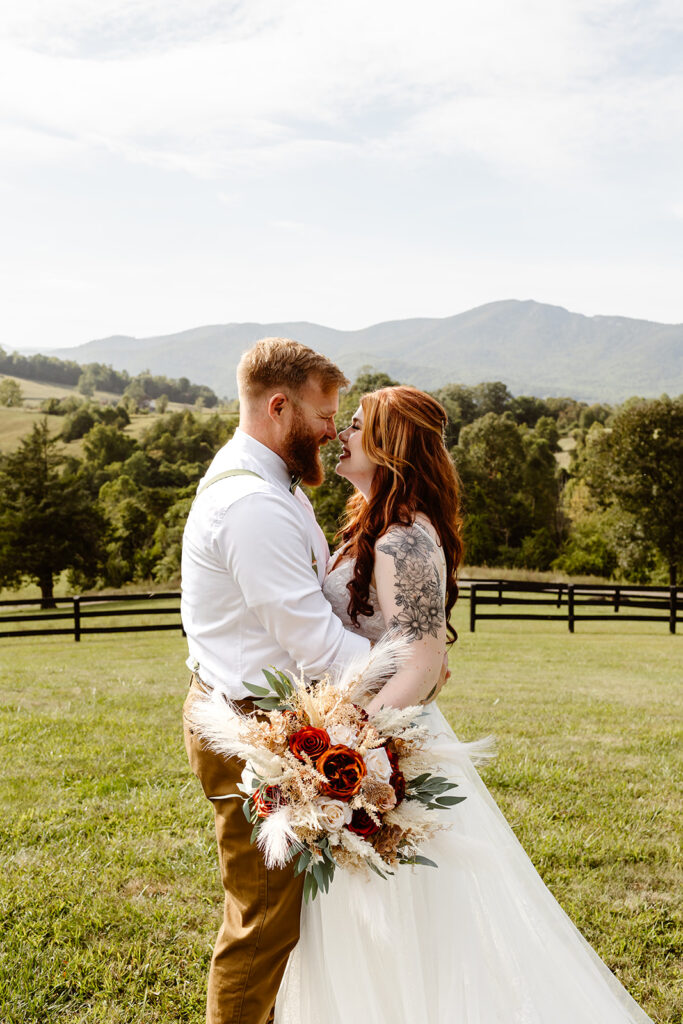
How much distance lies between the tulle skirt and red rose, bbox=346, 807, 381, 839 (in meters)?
0.39

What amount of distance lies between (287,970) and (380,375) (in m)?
49.1

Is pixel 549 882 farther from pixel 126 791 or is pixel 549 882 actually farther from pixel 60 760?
pixel 60 760

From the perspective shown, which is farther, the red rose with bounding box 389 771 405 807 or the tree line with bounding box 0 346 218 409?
the tree line with bounding box 0 346 218 409

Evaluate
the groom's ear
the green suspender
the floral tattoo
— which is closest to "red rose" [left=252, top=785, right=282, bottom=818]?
the floral tattoo

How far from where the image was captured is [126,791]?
6062mm

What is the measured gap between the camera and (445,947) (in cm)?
277

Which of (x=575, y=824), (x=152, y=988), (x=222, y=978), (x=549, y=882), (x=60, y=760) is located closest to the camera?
(x=222, y=978)

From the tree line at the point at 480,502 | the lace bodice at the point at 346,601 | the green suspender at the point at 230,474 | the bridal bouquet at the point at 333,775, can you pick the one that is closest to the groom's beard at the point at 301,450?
the green suspender at the point at 230,474

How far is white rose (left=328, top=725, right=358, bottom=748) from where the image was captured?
2086mm

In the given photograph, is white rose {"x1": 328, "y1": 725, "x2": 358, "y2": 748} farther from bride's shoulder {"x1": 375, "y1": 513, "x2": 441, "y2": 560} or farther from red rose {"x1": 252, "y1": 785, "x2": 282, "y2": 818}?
bride's shoulder {"x1": 375, "y1": 513, "x2": 441, "y2": 560}

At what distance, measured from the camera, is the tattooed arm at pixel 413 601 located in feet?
7.94

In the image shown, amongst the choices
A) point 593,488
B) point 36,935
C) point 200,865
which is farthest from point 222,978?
point 593,488

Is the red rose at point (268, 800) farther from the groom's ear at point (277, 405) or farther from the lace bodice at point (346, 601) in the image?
the groom's ear at point (277, 405)

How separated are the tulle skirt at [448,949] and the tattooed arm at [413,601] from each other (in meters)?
0.23
